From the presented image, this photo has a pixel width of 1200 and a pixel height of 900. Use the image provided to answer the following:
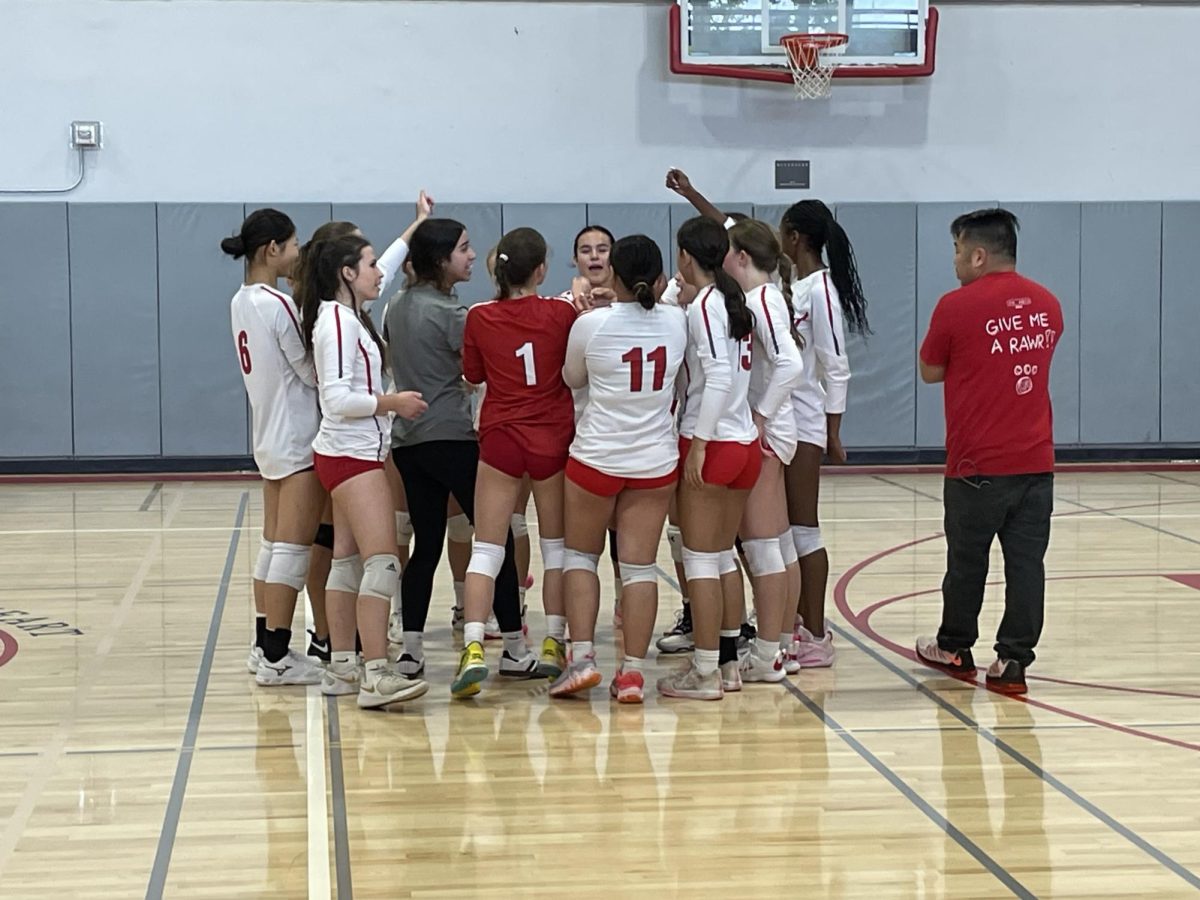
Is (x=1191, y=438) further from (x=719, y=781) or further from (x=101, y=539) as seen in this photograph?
(x=719, y=781)

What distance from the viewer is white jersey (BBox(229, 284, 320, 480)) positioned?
17.4ft

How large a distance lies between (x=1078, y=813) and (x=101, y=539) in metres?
6.67

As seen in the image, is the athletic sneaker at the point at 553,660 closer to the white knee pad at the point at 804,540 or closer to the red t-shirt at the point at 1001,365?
the white knee pad at the point at 804,540

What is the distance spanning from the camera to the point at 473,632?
5.17m

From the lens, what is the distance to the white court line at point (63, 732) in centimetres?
405

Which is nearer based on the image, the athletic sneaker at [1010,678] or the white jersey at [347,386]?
the white jersey at [347,386]

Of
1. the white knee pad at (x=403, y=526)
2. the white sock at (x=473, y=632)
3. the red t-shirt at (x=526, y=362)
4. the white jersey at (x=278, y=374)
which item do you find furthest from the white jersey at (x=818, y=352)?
the white jersey at (x=278, y=374)

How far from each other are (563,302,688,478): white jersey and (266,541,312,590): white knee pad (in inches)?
42.1

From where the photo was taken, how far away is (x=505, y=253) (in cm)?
524

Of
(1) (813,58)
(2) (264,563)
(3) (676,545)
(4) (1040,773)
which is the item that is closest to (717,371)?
(3) (676,545)

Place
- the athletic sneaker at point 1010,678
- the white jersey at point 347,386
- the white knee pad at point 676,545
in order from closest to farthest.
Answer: the white jersey at point 347,386 < the athletic sneaker at point 1010,678 < the white knee pad at point 676,545

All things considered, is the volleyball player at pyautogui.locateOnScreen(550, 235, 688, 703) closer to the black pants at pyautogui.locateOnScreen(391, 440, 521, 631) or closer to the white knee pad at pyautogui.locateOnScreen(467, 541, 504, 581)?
the white knee pad at pyautogui.locateOnScreen(467, 541, 504, 581)

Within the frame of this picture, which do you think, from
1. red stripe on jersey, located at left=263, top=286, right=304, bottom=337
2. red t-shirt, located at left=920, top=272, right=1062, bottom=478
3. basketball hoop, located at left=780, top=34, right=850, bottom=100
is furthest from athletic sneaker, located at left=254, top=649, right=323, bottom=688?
basketball hoop, located at left=780, top=34, right=850, bottom=100

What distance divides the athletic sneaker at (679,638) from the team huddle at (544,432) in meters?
0.37
